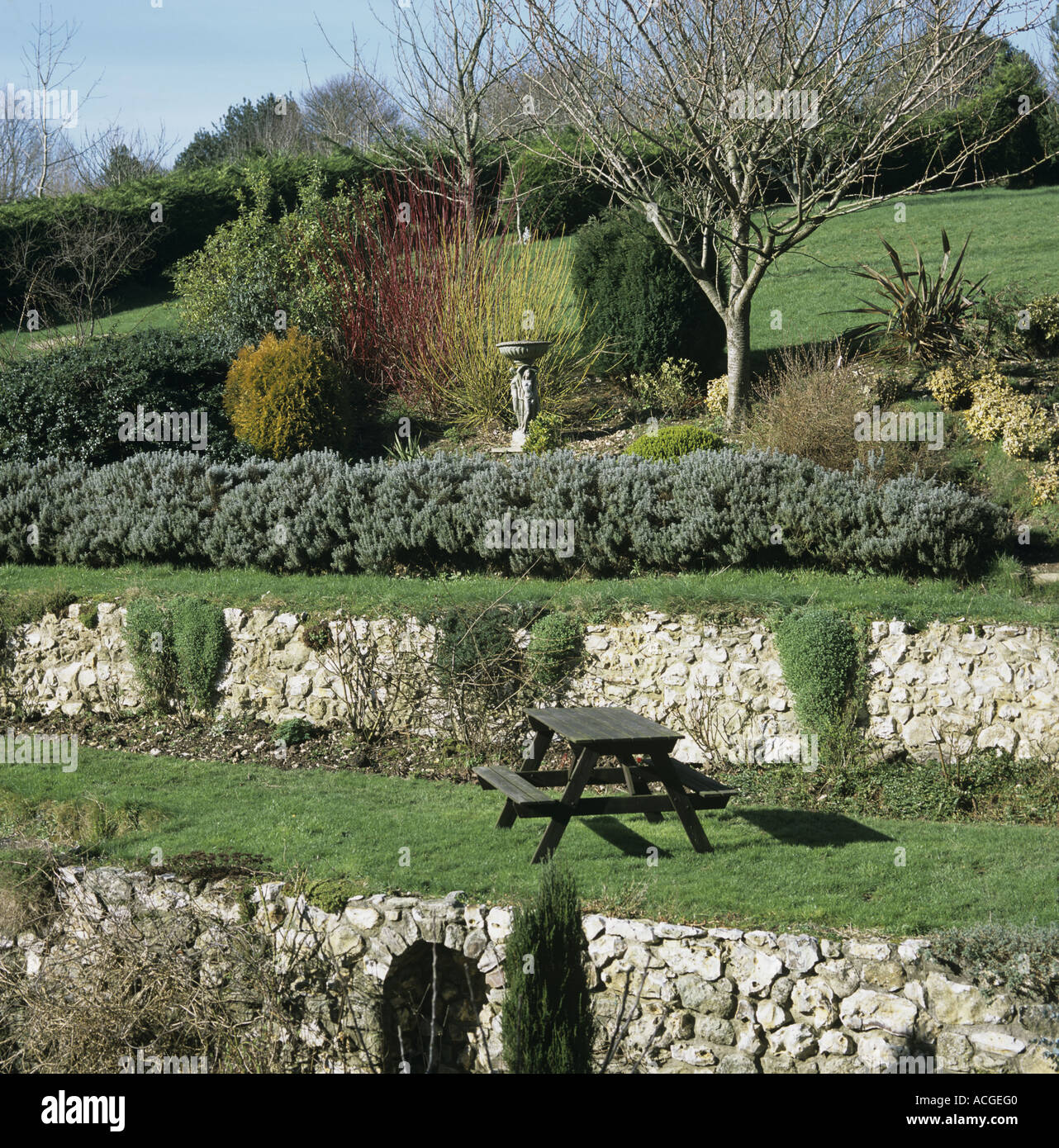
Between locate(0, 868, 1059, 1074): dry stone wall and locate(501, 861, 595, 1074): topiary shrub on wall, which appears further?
locate(0, 868, 1059, 1074): dry stone wall

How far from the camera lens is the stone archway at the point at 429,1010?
528 centimetres

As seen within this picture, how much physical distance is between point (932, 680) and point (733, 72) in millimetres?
5972

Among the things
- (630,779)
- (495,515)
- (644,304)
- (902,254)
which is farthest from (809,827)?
(902,254)

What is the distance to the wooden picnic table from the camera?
5477 millimetres

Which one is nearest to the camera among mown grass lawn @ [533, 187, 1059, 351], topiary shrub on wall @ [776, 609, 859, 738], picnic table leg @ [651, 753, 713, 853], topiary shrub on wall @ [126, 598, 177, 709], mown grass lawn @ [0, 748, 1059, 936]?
mown grass lawn @ [0, 748, 1059, 936]

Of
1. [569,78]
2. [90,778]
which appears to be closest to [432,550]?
[90,778]

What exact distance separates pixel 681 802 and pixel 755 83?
24.9 ft

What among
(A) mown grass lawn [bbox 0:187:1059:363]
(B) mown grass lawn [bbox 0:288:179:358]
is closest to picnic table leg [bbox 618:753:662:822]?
(A) mown grass lawn [bbox 0:187:1059:363]

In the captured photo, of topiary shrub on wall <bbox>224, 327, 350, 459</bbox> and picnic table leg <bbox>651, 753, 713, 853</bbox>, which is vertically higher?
topiary shrub on wall <bbox>224, 327, 350, 459</bbox>

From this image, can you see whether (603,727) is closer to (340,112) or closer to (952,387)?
(952,387)

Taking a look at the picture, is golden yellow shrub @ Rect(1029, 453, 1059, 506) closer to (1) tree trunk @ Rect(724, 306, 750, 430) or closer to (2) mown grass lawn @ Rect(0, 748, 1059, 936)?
(1) tree trunk @ Rect(724, 306, 750, 430)

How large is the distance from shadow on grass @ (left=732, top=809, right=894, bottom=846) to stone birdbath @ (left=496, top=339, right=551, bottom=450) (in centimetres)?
666

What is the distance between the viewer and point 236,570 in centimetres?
995

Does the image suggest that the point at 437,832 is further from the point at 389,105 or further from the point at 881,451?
the point at 389,105
